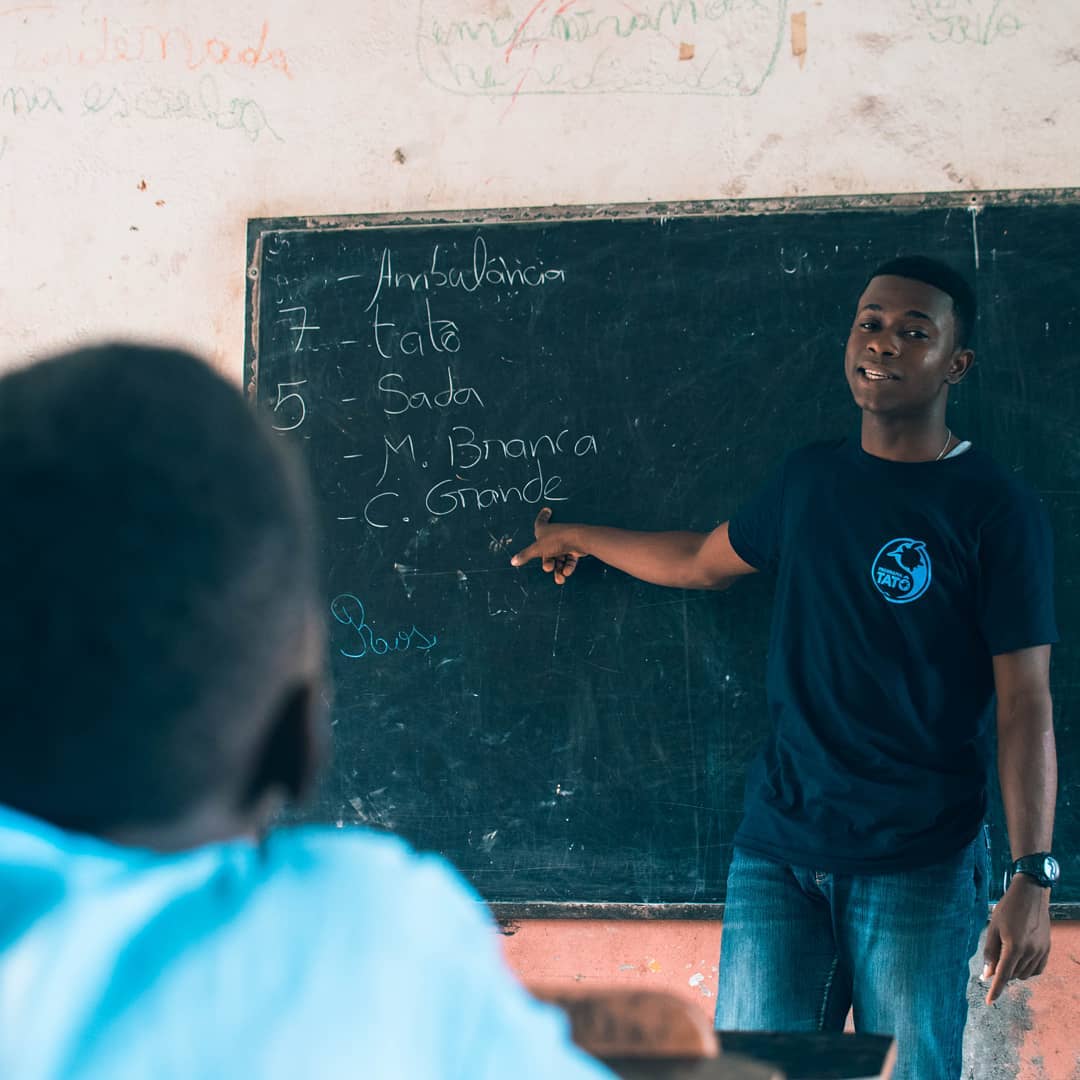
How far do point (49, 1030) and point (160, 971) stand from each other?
0.04m

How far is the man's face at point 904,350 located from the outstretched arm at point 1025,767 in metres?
Answer: 0.49

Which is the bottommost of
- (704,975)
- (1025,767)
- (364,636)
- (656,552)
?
(704,975)

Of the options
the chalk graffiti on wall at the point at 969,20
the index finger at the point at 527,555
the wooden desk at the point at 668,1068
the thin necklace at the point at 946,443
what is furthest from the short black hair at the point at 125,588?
the chalk graffiti on wall at the point at 969,20

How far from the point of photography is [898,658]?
193 cm

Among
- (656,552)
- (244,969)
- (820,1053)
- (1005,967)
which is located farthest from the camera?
(656,552)

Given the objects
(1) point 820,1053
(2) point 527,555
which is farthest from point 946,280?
(1) point 820,1053

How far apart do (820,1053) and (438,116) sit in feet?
7.27

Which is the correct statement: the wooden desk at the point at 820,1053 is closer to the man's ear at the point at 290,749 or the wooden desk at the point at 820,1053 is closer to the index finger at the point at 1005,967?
the man's ear at the point at 290,749

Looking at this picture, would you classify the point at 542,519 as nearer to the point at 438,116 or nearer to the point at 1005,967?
the point at 438,116

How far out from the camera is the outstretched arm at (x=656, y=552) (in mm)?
2322

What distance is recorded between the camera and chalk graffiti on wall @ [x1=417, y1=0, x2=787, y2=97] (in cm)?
258

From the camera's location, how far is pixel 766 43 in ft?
8.43

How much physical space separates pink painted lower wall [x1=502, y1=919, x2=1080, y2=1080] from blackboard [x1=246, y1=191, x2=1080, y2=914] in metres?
0.09

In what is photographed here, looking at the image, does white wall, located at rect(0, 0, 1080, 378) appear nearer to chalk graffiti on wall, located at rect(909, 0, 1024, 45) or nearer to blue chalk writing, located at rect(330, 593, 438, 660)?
chalk graffiti on wall, located at rect(909, 0, 1024, 45)
